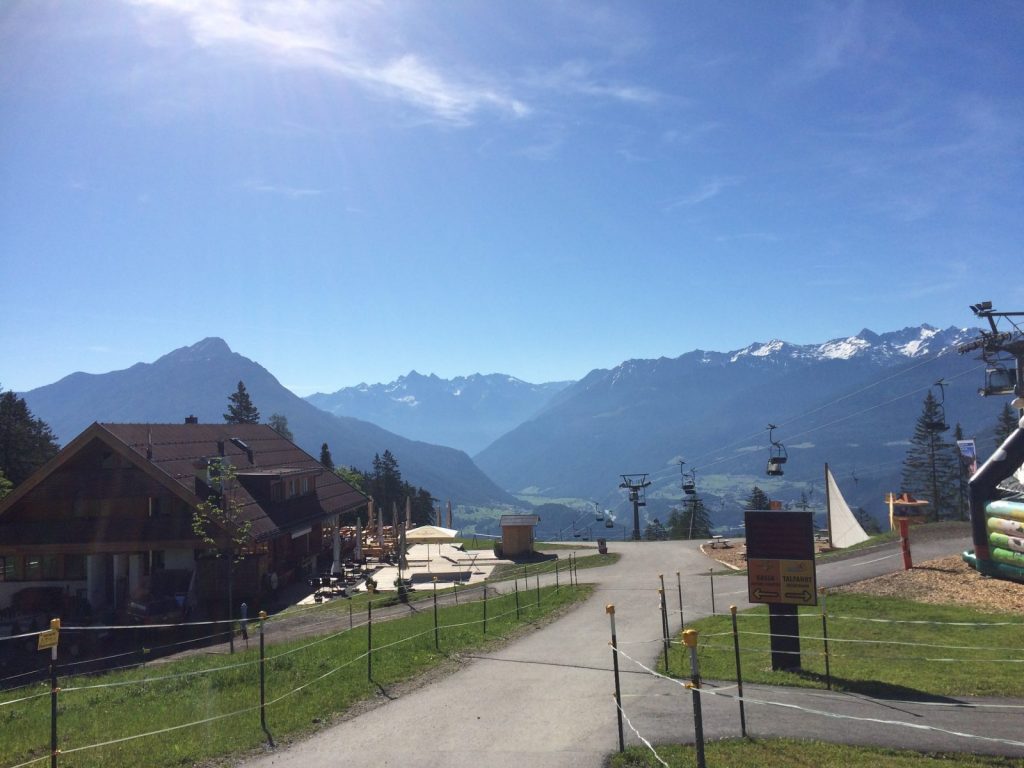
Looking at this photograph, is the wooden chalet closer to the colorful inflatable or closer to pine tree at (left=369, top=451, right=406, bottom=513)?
the colorful inflatable

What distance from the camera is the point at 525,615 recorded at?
80.9ft

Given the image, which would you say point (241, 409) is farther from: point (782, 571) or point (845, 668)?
point (845, 668)

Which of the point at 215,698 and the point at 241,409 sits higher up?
the point at 241,409

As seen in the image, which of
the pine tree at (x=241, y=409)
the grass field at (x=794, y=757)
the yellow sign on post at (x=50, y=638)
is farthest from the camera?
the pine tree at (x=241, y=409)

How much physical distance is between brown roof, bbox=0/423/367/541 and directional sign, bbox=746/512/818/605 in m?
21.8

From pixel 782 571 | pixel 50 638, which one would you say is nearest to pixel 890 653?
pixel 782 571

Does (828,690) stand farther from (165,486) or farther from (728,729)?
(165,486)

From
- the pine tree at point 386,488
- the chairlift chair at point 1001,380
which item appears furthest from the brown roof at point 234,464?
the pine tree at point 386,488

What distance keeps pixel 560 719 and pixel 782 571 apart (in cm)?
694

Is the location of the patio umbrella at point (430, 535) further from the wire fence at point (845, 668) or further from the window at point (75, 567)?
the wire fence at point (845, 668)

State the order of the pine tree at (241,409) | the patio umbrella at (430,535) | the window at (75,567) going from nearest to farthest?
the window at (75,567)
the patio umbrella at (430,535)
the pine tree at (241,409)

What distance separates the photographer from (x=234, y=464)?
37031 millimetres

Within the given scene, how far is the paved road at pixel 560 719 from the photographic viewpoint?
10742mm

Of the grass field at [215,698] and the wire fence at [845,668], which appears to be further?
the wire fence at [845,668]
